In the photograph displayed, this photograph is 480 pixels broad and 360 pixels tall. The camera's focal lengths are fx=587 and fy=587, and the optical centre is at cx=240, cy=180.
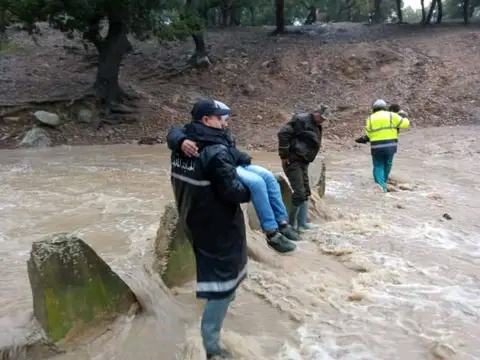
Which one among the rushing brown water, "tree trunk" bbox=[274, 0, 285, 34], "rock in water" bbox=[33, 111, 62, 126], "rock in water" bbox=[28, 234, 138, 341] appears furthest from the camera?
"tree trunk" bbox=[274, 0, 285, 34]

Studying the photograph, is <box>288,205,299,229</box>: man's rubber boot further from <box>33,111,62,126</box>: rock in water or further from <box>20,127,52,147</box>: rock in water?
<box>33,111,62,126</box>: rock in water

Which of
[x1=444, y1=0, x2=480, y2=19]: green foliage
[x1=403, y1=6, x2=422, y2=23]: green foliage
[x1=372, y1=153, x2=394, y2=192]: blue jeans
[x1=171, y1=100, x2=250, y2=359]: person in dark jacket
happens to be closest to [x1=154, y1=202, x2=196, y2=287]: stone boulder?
A: [x1=171, y1=100, x2=250, y2=359]: person in dark jacket

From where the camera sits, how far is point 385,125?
1038 centimetres

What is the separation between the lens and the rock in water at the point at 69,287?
4301 millimetres

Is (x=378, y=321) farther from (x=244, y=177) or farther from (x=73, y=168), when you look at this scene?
(x=73, y=168)

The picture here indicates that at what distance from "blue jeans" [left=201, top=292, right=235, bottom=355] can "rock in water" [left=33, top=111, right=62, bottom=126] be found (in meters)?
16.0

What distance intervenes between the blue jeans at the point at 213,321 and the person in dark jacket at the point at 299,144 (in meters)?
3.53

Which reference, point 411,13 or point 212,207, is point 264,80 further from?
point 411,13

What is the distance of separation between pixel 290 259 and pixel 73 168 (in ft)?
27.5

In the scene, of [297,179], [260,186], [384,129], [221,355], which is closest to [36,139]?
[384,129]

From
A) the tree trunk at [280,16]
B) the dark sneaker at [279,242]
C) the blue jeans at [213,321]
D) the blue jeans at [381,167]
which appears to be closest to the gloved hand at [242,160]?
the dark sneaker at [279,242]

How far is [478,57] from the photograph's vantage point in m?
22.2

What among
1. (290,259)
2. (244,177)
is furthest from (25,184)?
(244,177)

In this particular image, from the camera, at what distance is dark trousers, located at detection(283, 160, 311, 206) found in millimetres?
7312
